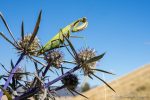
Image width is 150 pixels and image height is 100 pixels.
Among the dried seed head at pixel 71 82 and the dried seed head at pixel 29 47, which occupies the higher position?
the dried seed head at pixel 29 47

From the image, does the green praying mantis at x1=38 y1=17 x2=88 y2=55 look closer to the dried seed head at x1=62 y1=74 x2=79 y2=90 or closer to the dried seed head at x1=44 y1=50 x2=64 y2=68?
the dried seed head at x1=44 y1=50 x2=64 y2=68

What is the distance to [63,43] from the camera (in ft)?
4.83

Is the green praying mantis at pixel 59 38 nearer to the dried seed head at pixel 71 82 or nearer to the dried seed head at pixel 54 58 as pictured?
the dried seed head at pixel 54 58

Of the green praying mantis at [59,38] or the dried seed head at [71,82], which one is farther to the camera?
the dried seed head at [71,82]

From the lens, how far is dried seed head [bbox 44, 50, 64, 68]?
4.95 ft

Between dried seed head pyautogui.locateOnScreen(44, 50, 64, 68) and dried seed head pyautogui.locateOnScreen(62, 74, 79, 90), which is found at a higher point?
dried seed head pyautogui.locateOnScreen(44, 50, 64, 68)

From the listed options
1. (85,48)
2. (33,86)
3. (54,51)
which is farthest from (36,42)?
(85,48)

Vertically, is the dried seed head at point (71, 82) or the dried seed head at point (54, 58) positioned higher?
the dried seed head at point (54, 58)

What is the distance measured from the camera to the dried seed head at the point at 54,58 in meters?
1.51

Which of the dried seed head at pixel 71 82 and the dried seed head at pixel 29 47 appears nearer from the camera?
the dried seed head at pixel 29 47

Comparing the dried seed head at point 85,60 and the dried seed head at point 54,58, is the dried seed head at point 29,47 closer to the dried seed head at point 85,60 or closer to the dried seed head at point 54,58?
the dried seed head at point 54,58

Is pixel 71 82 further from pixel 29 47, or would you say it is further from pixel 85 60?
pixel 29 47

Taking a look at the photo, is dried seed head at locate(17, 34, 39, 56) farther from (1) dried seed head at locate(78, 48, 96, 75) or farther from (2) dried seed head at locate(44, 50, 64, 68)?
(1) dried seed head at locate(78, 48, 96, 75)

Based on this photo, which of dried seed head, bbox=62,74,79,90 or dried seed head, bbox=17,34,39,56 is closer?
dried seed head, bbox=17,34,39,56
